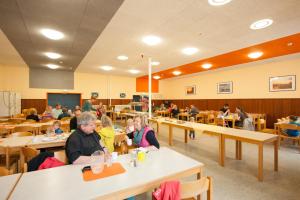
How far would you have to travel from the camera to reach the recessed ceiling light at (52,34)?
4245mm

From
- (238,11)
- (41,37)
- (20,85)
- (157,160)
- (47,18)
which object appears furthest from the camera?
(20,85)

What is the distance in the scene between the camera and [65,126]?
4.84 meters

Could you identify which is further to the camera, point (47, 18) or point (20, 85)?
point (20, 85)

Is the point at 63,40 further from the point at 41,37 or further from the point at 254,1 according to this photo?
the point at 254,1

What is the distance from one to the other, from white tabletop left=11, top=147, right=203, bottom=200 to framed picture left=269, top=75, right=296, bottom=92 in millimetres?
8019

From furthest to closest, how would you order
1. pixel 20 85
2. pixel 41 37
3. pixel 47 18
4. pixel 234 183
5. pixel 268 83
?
1. pixel 20 85
2. pixel 268 83
3. pixel 41 37
4. pixel 47 18
5. pixel 234 183

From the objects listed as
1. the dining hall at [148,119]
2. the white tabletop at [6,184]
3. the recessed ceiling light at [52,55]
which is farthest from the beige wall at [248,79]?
the white tabletop at [6,184]

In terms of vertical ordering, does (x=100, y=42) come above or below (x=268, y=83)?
above

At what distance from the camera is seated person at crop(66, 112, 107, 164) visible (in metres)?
1.82

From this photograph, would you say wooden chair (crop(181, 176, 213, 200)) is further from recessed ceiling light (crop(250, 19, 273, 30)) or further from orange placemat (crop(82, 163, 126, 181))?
recessed ceiling light (crop(250, 19, 273, 30))

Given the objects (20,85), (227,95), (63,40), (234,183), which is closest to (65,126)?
(63,40)

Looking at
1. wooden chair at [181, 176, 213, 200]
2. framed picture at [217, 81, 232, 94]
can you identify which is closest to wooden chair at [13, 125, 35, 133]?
wooden chair at [181, 176, 213, 200]

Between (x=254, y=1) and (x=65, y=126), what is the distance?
5.59 meters

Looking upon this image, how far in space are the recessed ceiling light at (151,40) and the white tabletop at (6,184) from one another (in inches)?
167
